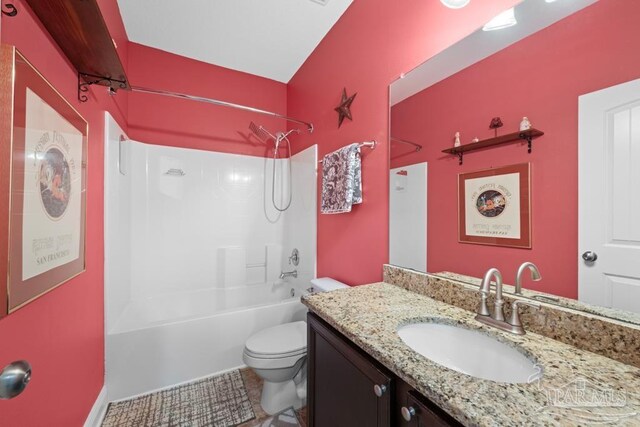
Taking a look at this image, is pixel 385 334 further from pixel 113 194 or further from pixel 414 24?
pixel 113 194

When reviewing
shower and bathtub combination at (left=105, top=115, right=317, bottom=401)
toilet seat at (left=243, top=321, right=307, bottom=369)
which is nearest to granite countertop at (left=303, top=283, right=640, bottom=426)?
toilet seat at (left=243, top=321, right=307, bottom=369)

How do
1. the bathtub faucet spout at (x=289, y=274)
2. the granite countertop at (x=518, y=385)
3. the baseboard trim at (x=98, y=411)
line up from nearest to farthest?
the granite countertop at (x=518, y=385) < the baseboard trim at (x=98, y=411) < the bathtub faucet spout at (x=289, y=274)

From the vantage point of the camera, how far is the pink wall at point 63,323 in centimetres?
80

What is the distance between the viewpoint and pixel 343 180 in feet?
5.59

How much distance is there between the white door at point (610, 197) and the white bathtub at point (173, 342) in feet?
6.10

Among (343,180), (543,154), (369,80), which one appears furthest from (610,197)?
(369,80)

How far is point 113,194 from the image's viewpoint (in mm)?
1820

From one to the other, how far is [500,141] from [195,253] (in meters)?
2.57

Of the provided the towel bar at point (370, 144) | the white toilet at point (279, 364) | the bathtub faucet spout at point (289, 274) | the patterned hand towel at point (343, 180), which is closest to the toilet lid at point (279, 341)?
the white toilet at point (279, 364)

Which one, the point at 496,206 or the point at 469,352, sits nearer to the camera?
the point at 469,352

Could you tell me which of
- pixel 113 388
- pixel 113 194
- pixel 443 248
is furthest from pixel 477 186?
pixel 113 388

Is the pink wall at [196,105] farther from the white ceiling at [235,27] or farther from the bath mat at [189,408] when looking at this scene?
the bath mat at [189,408]

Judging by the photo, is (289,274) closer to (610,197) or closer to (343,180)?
(343,180)

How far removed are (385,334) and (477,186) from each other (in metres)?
0.70
